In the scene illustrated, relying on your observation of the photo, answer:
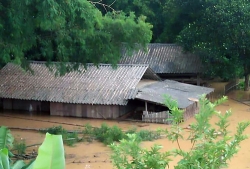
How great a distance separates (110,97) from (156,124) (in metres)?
2.57

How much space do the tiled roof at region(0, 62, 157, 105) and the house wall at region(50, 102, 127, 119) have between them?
1.51ft

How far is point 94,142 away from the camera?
15539mm

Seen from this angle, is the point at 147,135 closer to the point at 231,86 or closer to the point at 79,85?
the point at 79,85

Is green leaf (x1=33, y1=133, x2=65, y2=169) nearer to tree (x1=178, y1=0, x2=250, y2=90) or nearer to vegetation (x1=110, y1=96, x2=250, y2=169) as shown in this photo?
vegetation (x1=110, y1=96, x2=250, y2=169)

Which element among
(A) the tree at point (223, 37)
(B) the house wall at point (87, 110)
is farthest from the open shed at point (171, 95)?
(A) the tree at point (223, 37)

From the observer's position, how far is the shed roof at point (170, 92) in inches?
724

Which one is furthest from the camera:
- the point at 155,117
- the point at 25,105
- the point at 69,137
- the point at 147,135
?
the point at 25,105

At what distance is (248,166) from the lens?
41.9 feet

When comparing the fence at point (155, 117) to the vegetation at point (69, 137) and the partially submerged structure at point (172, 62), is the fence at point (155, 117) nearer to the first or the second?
the vegetation at point (69, 137)

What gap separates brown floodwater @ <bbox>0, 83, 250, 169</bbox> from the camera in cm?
1310

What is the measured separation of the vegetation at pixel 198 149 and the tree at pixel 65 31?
240 inches

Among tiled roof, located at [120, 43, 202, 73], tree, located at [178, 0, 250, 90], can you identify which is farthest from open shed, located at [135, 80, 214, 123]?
tiled roof, located at [120, 43, 202, 73]

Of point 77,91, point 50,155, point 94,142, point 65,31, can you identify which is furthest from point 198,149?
point 77,91

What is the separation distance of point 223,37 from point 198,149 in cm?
1878
